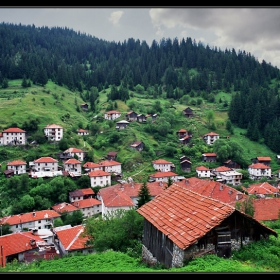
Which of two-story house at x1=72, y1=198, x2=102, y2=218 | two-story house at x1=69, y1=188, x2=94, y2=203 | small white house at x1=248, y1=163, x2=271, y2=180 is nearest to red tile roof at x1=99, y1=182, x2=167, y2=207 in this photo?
two-story house at x1=72, y1=198, x2=102, y2=218

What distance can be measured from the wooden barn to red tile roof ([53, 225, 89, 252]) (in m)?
12.2

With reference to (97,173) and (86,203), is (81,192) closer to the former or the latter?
(86,203)

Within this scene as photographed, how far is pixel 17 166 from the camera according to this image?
40312mm

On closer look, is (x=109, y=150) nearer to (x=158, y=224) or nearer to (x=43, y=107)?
(x=43, y=107)

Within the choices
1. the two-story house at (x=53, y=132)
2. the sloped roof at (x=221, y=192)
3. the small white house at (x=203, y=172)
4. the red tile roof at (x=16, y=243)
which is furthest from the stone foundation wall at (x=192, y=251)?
the two-story house at (x=53, y=132)

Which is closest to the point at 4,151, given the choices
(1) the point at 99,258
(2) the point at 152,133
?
(2) the point at 152,133

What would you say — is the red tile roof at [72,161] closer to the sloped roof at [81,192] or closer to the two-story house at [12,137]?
the sloped roof at [81,192]

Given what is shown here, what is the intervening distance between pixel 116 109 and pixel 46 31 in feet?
302

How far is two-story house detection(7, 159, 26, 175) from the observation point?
3991 centimetres

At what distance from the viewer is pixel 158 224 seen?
7.39 meters

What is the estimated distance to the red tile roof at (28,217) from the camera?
28.9 m

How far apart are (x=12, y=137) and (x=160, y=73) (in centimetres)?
6222

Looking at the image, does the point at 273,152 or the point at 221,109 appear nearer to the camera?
the point at 273,152

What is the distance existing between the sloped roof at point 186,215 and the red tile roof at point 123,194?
21.7 m
